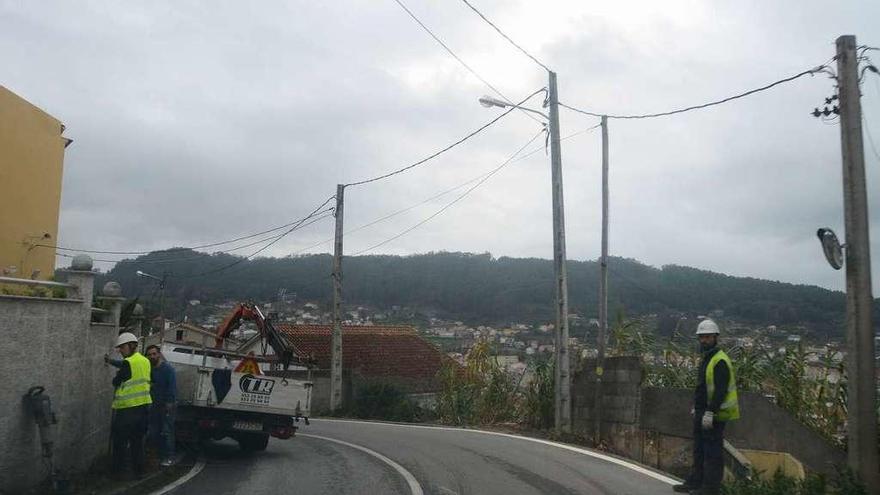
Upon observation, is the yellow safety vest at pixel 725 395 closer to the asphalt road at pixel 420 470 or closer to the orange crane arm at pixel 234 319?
the asphalt road at pixel 420 470

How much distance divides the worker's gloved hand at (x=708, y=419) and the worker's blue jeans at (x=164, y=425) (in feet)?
23.7

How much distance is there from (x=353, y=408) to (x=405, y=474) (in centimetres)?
1752

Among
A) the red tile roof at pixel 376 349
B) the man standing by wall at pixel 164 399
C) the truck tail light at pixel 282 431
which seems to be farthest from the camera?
the red tile roof at pixel 376 349

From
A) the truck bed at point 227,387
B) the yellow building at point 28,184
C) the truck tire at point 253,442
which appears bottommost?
the truck tire at point 253,442

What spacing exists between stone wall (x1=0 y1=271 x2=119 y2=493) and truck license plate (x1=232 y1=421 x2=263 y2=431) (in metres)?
2.17

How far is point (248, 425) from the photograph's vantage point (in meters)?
13.4

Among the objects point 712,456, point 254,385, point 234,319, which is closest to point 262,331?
point 234,319

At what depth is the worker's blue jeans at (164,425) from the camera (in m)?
11.4

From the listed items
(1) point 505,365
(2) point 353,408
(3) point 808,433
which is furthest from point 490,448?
Result: (2) point 353,408

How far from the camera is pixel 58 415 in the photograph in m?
9.39

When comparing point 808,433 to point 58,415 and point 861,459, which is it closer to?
point 861,459

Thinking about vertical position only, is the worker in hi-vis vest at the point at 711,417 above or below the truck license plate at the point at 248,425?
above

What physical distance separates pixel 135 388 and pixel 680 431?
313 inches

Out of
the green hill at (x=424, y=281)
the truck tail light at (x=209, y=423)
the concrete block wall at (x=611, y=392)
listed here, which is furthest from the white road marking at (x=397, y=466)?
the green hill at (x=424, y=281)
